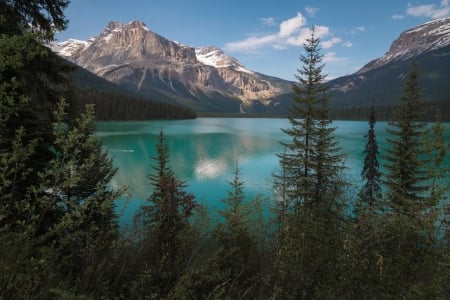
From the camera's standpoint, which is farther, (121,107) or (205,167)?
(121,107)

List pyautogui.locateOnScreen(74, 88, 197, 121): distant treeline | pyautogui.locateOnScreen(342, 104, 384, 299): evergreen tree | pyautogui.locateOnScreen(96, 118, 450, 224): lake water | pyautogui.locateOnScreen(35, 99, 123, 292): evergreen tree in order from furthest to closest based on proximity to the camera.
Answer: pyautogui.locateOnScreen(74, 88, 197, 121): distant treeline < pyautogui.locateOnScreen(96, 118, 450, 224): lake water < pyautogui.locateOnScreen(342, 104, 384, 299): evergreen tree < pyautogui.locateOnScreen(35, 99, 123, 292): evergreen tree

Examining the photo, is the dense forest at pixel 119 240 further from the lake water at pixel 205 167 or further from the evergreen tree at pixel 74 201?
the lake water at pixel 205 167

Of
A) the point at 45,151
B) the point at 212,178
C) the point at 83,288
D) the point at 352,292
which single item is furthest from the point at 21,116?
the point at 212,178

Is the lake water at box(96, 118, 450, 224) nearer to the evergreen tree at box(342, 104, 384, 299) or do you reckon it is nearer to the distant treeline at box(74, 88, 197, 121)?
the evergreen tree at box(342, 104, 384, 299)

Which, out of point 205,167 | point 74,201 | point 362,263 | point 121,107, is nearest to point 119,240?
point 74,201

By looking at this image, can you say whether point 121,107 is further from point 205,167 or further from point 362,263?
point 362,263

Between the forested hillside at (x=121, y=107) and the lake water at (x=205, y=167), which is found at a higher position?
the forested hillside at (x=121, y=107)

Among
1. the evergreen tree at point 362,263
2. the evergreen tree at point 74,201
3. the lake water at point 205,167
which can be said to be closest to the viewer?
the evergreen tree at point 74,201

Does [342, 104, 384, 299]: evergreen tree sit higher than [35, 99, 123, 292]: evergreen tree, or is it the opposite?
[35, 99, 123, 292]: evergreen tree

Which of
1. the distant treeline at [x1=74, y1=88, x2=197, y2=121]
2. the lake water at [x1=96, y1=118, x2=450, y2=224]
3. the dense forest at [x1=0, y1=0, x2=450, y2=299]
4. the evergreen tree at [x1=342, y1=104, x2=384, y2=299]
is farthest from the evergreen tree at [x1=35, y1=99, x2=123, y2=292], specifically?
the distant treeline at [x1=74, y1=88, x2=197, y2=121]

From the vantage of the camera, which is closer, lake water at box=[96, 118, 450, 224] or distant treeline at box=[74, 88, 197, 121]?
lake water at box=[96, 118, 450, 224]

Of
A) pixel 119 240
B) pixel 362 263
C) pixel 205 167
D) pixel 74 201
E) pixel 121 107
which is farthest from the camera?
pixel 121 107

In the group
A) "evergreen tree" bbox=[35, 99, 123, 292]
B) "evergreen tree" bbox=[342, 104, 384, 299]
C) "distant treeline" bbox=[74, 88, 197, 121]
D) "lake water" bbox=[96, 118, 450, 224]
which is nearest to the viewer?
"evergreen tree" bbox=[35, 99, 123, 292]

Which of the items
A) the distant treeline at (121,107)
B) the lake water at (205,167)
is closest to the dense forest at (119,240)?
the lake water at (205,167)
